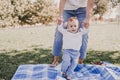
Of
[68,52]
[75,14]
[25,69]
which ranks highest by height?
[75,14]

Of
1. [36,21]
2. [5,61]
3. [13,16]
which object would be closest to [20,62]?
[5,61]

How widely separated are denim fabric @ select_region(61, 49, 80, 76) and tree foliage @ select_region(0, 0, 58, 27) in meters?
17.3

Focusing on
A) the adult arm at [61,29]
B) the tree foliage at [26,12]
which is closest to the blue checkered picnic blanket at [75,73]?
the adult arm at [61,29]

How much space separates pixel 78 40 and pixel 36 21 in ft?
78.0

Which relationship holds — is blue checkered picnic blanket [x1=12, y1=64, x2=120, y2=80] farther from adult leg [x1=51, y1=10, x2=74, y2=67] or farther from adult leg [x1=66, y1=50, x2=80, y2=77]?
adult leg [x1=51, y1=10, x2=74, y2=67]

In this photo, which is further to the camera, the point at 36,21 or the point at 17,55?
the point at 36,21

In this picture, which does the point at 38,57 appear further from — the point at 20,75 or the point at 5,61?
the point at 20,75

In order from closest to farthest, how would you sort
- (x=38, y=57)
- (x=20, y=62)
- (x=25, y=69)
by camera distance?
(x=25, y=69)
(x=20, y=62)
(x=38, y=57)

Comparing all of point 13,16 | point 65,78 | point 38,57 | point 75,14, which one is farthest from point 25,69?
point 13,16

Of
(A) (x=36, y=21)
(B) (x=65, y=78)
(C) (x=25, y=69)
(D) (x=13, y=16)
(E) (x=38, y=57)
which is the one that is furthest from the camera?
(A) (x=36, y=21)

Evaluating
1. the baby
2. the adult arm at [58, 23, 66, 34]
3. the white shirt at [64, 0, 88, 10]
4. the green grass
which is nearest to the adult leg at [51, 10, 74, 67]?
the white shirt at [64, 0, 88, 10]

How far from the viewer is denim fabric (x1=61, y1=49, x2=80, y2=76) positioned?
5043mm

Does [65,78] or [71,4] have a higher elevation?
[71,4]

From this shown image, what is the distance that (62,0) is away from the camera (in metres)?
5.63
